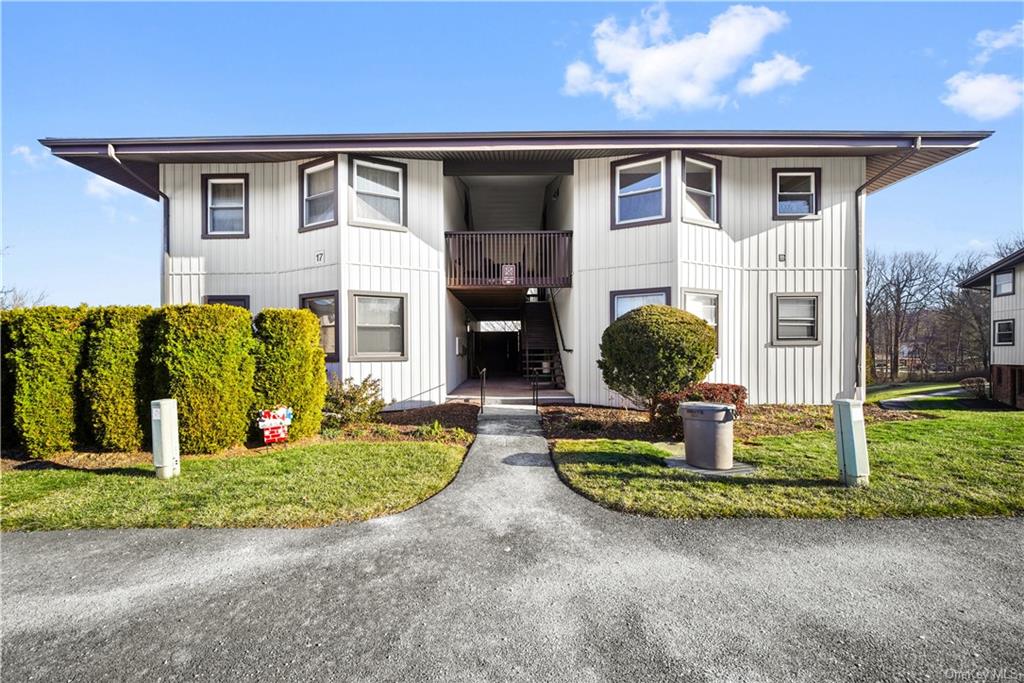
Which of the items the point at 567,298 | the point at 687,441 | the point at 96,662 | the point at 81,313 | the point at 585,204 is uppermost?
the point at 585,204

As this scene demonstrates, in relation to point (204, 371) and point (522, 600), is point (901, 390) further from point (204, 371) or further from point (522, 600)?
point (204, 371)

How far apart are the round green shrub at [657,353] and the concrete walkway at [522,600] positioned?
3534 mm

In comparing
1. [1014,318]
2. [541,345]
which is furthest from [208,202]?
[1014,318]

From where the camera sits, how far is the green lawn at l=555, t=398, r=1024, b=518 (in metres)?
4.12

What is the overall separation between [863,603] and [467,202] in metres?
14.0

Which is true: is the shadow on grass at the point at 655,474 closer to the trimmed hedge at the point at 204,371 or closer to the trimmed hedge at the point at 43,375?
the trimmed hedge at the point at 204,371

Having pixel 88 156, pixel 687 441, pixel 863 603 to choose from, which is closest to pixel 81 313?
pixel 88 156

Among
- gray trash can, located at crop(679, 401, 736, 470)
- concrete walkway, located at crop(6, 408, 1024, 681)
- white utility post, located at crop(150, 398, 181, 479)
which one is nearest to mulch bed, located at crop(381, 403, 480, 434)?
white utility post, located at crop(150, 398, 181, 479)

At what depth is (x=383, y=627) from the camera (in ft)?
8.29

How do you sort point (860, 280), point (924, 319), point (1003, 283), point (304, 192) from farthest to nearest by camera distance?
point (924, 319) → point (1003, 283) → point (860, 280) → point (304, 192)

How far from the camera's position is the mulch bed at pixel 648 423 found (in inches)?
286

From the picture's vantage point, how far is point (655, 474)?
512 cm

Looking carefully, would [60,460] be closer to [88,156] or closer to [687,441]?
[88,156]

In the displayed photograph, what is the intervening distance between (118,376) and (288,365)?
2300 mm
